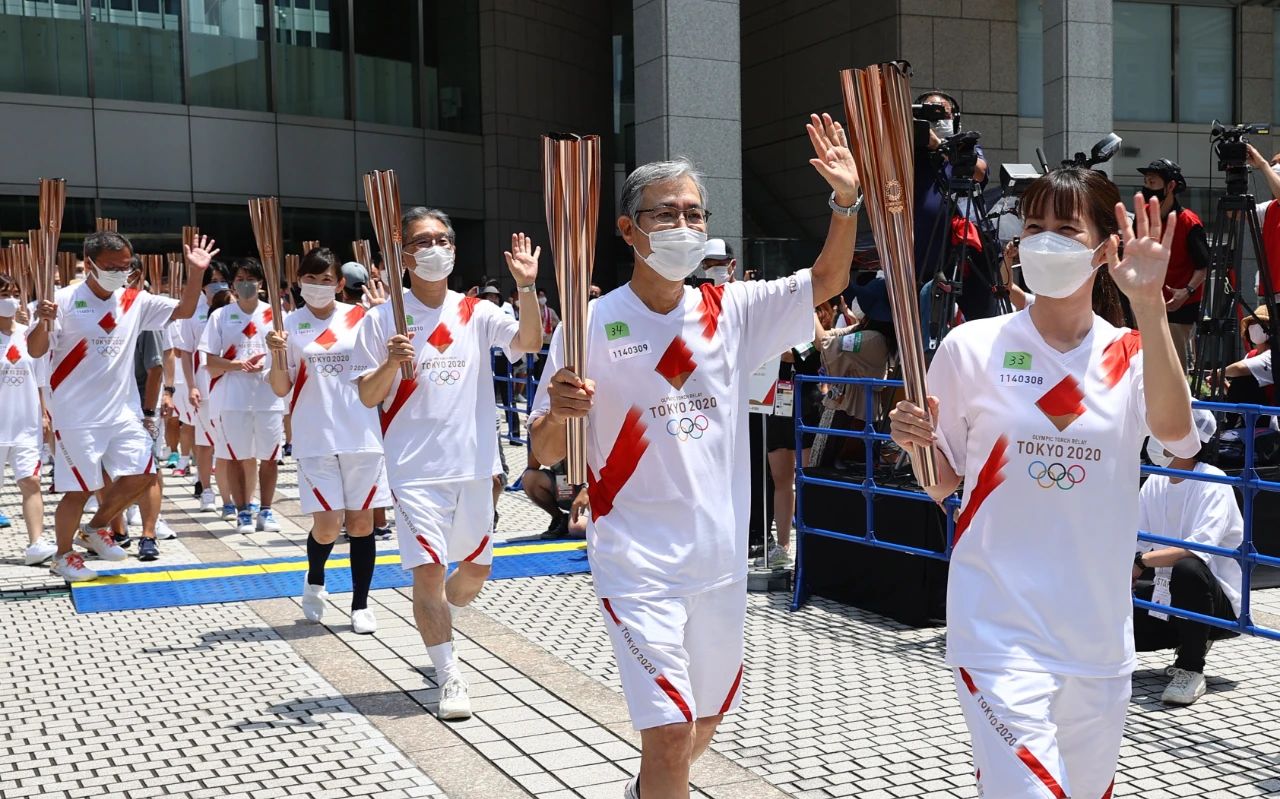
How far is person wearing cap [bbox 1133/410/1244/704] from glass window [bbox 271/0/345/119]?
19.9 meters

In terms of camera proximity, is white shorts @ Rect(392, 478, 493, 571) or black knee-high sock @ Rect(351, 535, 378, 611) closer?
white shorts @ Rect(392, 478, 493, 571)

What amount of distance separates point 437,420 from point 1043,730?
11.8 ft

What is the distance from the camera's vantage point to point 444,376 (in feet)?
20.0

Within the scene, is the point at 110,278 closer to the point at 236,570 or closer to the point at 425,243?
the point at 236,570

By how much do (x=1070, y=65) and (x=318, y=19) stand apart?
12.4 meters

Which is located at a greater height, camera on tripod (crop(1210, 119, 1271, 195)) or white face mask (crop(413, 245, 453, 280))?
camera on tripod (crop(1210, 119, 1271, 195))

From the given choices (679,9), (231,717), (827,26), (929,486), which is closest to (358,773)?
(231,717)

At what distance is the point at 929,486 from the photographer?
3363 mm

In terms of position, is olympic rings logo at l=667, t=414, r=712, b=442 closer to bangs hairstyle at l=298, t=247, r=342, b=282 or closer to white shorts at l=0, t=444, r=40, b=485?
bangs hairstyle at l=298, t=247, r=342, b=282

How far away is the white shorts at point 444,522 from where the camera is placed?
5.93 metres

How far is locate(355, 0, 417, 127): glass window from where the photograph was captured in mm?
24469

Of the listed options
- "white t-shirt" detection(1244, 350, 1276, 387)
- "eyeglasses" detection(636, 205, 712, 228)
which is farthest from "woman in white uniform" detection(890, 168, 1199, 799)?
"white t-shirt" detection(1244, 350, 1276, 387)

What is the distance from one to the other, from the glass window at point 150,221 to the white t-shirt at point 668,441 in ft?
64.3

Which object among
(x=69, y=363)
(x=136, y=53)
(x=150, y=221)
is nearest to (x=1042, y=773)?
(x=69, y=363)
